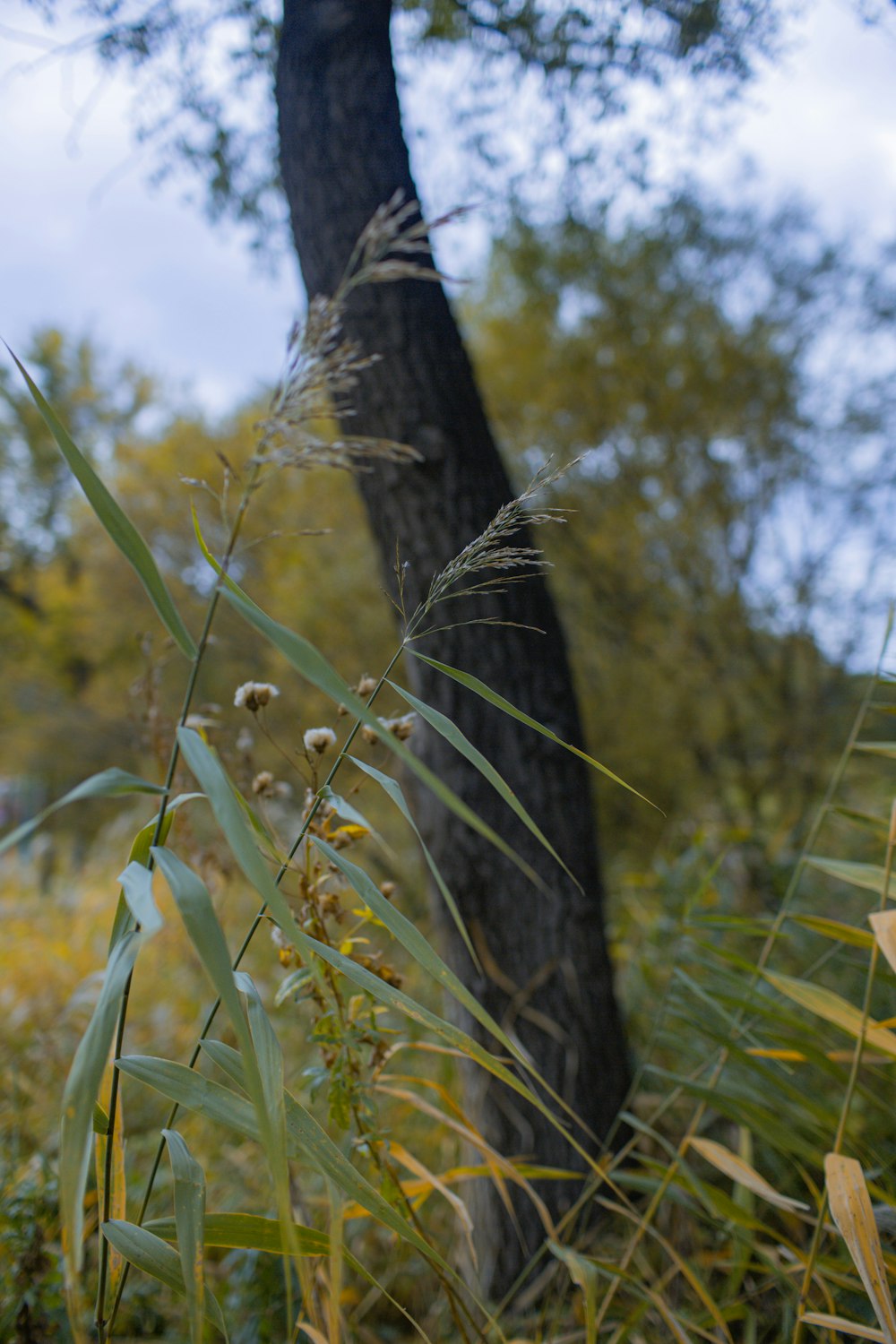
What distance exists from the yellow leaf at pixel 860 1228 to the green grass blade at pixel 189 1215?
560 mm

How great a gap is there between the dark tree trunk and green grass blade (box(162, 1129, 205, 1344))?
898 mm

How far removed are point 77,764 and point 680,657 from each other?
Result: 510 centimetres

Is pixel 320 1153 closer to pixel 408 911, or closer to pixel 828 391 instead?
pixel 408 911

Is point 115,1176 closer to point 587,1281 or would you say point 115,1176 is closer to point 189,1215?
point 189,1215

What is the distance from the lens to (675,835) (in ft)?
12.3

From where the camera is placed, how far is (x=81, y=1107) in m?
0.50

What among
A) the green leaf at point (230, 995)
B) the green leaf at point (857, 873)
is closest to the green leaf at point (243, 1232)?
the green leaf at point (230, 995)

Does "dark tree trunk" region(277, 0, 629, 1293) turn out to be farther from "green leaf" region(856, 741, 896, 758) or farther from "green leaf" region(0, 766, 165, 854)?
"green leaf" region(0, 766, 165, 854)

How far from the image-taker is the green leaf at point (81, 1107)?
1.53ft

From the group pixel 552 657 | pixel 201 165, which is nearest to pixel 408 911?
pixel 552 657

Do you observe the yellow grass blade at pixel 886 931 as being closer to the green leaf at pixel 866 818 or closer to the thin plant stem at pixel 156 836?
the green leaf at pixel 866 818

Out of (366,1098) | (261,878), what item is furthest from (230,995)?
(366,1098)

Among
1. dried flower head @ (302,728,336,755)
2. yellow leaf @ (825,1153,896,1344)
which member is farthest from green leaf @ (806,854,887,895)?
dried flower head @ (302,728,336,755)

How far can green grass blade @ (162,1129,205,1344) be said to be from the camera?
1.85 feet
